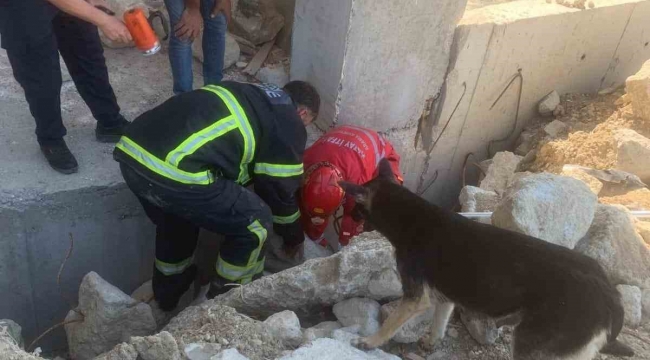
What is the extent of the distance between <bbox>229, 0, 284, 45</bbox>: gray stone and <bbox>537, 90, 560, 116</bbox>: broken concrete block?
2592 millimetres

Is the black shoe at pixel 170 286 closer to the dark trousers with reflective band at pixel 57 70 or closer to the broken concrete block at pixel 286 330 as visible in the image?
the dark trousers with reflective band at pixel 57 70

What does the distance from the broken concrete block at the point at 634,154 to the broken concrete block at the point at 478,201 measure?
1.29 meters

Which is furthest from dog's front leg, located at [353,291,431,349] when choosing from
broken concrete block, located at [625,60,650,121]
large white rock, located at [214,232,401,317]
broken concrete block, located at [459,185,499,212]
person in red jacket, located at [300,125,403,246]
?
broken concrete block, located at [625,60,650,121]

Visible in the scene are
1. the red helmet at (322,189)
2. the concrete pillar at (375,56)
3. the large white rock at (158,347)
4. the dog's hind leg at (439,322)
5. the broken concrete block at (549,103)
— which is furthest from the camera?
the broken concrete block at (549,103)

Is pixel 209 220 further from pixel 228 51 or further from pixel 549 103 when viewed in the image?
pixel 549 103

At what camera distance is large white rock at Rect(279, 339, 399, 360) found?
114 inches

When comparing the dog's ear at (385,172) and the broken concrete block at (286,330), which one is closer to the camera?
the broken concrete block at (286,330)

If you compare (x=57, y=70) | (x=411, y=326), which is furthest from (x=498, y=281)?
(x=57, y=70)

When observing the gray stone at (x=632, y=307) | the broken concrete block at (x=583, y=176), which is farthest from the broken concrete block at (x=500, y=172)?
the gray stone at (x=632, y=307)

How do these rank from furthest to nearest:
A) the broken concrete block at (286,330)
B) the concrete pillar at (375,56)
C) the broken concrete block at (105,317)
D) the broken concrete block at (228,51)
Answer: the broken concrete block at (228,51)
the concrete pillar at (375,56)
the broken concrete block at (105,317)
the broken concrete block at (286,330)

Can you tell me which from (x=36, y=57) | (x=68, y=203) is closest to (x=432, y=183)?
(x=68, y=203)

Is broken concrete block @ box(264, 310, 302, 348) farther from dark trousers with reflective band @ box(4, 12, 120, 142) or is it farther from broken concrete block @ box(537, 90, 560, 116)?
broken concrete block @ box(537, 90, 560, 116)

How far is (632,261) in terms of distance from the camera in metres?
3.68

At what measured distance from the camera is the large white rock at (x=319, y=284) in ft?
11.6
